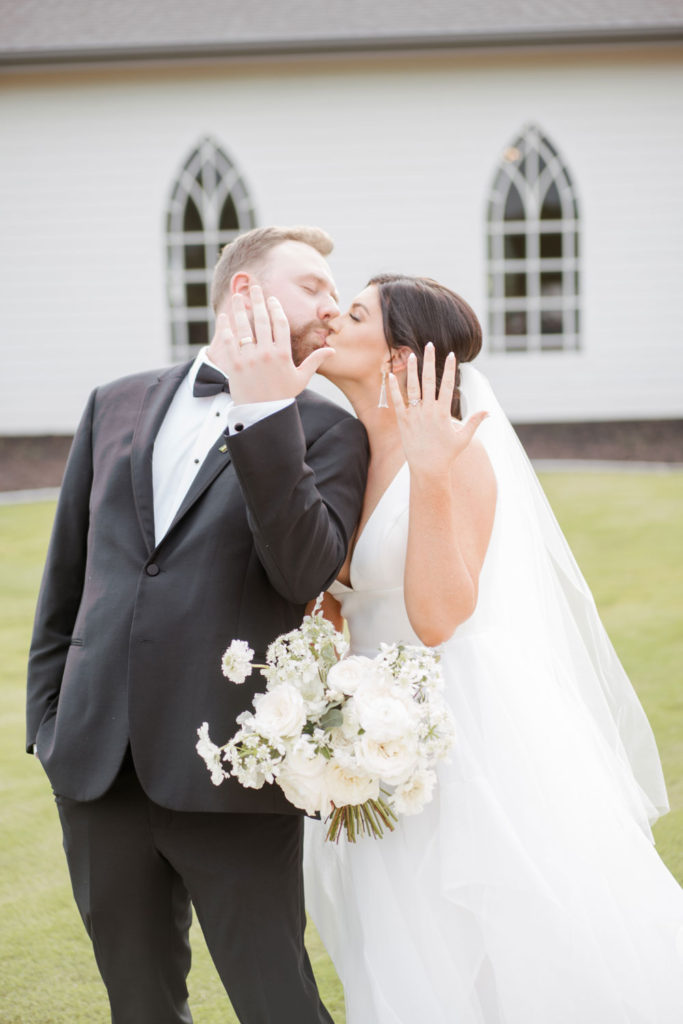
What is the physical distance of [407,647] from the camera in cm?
246

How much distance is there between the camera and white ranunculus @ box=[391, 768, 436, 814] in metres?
2.37

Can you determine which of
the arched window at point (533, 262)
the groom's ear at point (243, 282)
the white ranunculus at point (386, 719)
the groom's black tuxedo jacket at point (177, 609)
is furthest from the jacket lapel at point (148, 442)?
the arched window at point (533, 262)

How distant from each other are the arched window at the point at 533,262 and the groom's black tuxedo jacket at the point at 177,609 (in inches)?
538

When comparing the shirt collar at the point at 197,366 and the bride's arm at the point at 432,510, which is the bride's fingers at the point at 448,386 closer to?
the bride's arm at the point at 432,510

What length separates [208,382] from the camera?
2609 mm

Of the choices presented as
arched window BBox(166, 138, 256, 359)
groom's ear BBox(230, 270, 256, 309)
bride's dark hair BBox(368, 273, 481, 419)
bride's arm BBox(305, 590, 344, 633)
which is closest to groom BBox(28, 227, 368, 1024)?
groom's ear BBox(230, 270, 256, 309)

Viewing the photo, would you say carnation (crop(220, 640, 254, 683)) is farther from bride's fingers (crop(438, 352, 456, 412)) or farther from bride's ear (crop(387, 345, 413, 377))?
bride's ear (crop(387, 345, 413, 377))

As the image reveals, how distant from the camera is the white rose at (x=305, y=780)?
230 centimetres

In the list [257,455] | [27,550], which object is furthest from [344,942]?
[27,550]

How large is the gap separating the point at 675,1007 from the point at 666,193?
14386 mm

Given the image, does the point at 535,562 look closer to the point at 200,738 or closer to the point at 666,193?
the point at 200,738

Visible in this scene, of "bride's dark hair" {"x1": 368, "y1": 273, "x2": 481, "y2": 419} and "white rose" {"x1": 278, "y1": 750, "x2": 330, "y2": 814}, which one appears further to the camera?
"bride's dark hair" {"x1": 368, "y1": 273, "x2": 481, "y2": 419}

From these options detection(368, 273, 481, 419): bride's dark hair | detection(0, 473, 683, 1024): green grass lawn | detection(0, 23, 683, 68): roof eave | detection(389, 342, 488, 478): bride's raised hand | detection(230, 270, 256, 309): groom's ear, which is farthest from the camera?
detection(0, 23, 683, 68): roof eave

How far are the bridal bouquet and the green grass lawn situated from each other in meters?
1.42
